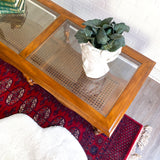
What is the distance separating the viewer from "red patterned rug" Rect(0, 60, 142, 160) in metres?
1.00

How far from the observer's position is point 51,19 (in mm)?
908

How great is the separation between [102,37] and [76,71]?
26 cm

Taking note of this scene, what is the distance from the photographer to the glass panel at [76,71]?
2.44 feet

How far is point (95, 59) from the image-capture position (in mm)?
659

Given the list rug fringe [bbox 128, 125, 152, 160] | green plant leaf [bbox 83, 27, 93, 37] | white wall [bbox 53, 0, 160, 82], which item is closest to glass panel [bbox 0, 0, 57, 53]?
white wall [bbox 53, 0, 160, 82]

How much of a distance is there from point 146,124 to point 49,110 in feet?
1.93

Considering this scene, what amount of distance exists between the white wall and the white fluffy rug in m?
0.63

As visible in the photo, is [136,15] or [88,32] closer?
[88,32]

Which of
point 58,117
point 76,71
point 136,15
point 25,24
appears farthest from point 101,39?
point 58,117

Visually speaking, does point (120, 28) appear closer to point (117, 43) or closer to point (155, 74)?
point (117, 43)

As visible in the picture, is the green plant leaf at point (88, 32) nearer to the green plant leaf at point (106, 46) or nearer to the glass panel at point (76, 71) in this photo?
the green plant leaf at point (106, 46)

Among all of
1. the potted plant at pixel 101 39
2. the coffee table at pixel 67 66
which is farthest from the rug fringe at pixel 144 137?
the potted plant at pixel 101 39

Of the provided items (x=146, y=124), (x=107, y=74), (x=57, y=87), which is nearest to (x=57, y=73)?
(x=57, y=87)

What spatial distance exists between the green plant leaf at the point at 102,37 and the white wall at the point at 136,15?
341 mm
